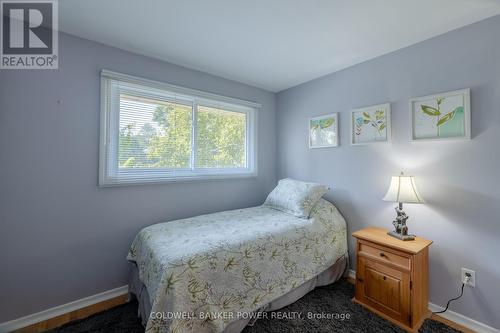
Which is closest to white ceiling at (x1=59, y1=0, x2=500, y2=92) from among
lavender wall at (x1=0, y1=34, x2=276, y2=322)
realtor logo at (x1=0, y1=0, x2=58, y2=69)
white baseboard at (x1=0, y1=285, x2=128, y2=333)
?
realtor logo at (x1=0, y1=0, x2=58, y2=69)

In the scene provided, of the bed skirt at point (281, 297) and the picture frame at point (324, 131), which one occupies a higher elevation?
the picture frame at point (324, 131)

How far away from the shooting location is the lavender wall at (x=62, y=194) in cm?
164

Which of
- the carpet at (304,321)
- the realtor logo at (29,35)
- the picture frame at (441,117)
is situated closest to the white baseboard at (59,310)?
the carpet at (304,321)

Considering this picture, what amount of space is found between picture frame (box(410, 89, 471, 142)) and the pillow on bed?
3.38ft

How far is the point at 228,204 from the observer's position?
280 centimetres

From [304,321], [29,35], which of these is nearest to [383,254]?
[304,321]

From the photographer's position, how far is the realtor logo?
1579 millimetres

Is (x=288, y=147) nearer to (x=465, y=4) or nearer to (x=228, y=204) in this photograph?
(x=228, y=204)

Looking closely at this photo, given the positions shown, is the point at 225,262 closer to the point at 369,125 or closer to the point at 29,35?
the point at 369,125

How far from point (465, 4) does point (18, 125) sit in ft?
11.2

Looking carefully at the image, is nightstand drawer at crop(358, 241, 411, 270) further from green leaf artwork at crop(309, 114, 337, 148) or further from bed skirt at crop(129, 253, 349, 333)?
green leaf artwork at crop(309, 114, 337, 148)

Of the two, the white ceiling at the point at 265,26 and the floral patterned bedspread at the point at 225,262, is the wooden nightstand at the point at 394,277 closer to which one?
the floral patterned bedspread at the point at 225,262

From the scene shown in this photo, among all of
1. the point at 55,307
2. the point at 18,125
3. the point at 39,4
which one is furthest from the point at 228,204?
the point at 39,4

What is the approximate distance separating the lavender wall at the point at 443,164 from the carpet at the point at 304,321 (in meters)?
0.50
